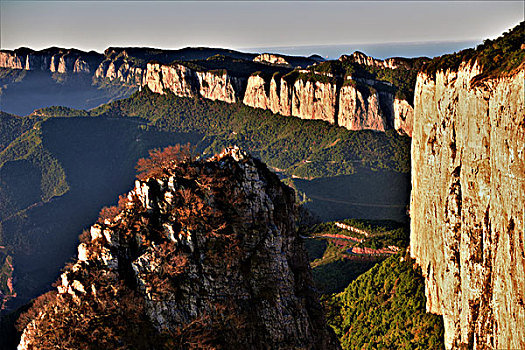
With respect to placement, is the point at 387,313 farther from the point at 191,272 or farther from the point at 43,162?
the point at 43,162

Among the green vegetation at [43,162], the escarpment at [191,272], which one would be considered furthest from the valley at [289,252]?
the green vegetation at [43,162]

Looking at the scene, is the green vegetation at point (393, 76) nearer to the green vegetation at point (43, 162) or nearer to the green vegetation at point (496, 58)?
the green vegetation at point (43, 162)

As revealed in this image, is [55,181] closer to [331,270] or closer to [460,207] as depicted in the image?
[331,270]

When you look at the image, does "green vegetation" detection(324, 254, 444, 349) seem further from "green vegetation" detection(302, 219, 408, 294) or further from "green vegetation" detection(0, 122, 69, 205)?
"green vegetation" detection(0, 122, 69, 205)

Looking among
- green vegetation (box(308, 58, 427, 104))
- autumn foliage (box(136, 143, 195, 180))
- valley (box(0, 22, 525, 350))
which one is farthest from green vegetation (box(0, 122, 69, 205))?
autumn foliage (box(136, 143, 195, 180))

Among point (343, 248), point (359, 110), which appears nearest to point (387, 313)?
point (343, 248)
